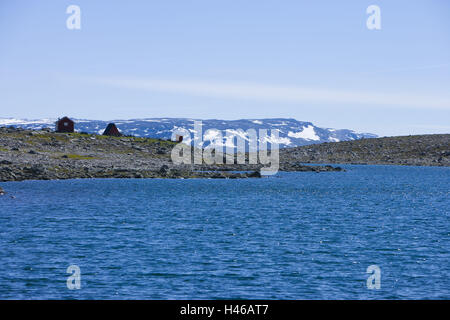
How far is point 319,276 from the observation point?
103ft

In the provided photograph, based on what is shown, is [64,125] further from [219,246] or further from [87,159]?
[219,246]

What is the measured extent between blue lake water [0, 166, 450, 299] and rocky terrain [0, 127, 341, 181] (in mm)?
25736

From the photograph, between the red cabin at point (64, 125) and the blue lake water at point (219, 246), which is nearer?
the blue lake water at point (219, 246)

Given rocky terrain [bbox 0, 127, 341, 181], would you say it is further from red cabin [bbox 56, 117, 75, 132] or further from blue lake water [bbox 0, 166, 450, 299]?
blue lake water [bbox 0, 166, 450, 299]

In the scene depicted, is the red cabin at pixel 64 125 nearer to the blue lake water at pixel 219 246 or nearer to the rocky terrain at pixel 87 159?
the rocky terrain at pixel 87 159

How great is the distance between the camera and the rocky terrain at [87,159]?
343 feet

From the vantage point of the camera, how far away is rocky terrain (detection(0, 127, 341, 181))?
104681 millimetres

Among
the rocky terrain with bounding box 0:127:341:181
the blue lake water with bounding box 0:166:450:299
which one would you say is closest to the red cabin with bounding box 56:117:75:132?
the rocky terrain with bounding box 0:127:341:181

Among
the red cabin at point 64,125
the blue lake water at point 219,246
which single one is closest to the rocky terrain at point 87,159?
the red cabin at point 64,125

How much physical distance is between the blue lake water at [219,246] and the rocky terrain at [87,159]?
25736mm

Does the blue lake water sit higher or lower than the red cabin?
lower

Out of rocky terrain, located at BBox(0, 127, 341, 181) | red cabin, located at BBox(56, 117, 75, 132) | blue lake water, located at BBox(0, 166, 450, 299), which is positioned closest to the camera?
blue lake water, located at BBox(0, 166, 450, 299)
